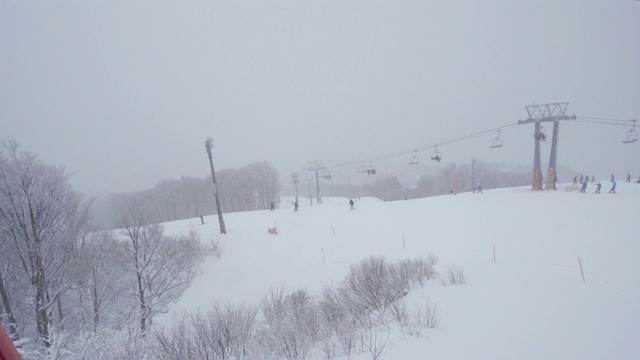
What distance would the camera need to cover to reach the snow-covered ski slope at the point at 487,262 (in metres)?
6.84

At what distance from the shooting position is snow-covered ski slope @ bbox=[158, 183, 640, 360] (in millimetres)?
6844

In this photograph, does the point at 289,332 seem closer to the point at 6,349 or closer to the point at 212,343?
the point at 212,343

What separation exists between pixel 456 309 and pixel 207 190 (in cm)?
5815

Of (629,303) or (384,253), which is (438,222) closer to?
(384,253)

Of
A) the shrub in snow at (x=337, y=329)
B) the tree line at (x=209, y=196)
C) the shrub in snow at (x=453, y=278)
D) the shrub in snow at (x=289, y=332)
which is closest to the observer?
the shrub in snow at (x=337, y=329)

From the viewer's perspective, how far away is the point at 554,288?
9508 mm

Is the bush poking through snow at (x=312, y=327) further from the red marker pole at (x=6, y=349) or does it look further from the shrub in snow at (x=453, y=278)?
the red marker pole at (x=6, y=349)

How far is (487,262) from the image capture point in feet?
42.1

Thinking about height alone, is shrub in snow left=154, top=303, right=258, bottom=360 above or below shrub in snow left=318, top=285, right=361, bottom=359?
above

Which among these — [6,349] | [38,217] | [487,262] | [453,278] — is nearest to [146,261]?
[38,217]

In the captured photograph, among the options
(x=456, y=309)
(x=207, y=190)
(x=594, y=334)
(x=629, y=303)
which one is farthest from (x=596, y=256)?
(x=207, y=190)

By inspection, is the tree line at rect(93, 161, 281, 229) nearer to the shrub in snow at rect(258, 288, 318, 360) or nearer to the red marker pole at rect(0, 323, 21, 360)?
the shrub in snow at rect(258, 288, 318, 360)

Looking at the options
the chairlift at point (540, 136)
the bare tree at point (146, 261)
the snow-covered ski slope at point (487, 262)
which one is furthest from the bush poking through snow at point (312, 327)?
the chairlift at point (540, 136)

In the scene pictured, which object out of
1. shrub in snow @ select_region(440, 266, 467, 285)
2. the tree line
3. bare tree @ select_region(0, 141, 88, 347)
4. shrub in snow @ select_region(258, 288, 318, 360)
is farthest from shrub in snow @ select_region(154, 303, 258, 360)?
the tree line
